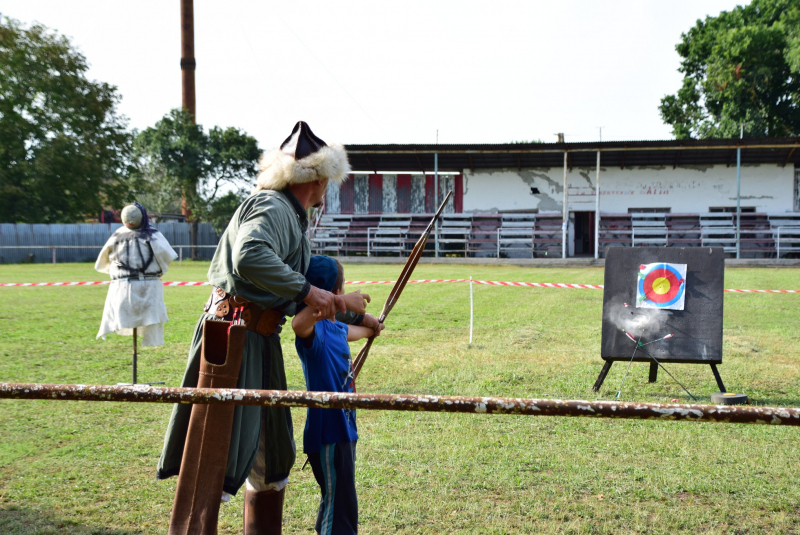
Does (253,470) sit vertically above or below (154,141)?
below

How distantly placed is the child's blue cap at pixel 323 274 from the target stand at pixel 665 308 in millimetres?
3954

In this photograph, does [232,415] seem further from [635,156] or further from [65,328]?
[635,156]

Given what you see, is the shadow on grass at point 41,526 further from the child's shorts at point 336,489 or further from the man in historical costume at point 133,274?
the man in historical costume at point 133,274

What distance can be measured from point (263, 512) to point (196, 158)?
32.7 m

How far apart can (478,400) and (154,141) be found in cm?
3443

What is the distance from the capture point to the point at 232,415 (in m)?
2.44

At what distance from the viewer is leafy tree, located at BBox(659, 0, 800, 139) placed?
34656mm

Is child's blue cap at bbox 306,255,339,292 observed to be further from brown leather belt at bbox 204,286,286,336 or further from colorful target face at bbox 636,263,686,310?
colorful target face at bbox 636,263,686,310

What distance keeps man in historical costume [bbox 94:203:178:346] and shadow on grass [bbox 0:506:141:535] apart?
3.26 m

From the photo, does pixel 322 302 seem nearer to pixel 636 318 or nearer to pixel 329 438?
pixel 329 438

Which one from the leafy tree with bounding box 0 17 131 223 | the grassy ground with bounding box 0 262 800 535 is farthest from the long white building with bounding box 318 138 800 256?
the grassy ground with bounding box 0 262 800 535

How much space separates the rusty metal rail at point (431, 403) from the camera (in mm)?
1586

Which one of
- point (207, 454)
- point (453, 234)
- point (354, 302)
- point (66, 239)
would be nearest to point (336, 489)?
point (207, 454)

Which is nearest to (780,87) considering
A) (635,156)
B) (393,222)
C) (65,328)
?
(635,156)
